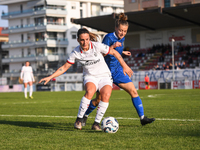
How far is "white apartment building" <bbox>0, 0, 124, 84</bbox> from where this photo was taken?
7344cm

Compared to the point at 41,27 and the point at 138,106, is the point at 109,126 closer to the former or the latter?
the point at 138,106

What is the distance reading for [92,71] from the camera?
6406mm

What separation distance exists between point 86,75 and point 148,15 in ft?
117

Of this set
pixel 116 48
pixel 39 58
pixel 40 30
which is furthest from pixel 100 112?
pixel 40 30

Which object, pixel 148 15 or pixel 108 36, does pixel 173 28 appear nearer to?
pixel 148 15

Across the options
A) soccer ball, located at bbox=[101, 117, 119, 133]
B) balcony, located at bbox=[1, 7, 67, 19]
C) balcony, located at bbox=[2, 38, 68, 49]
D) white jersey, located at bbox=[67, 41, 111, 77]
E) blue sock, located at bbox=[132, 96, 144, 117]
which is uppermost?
balcony, located at bbox=[1, 7, 67, 19]

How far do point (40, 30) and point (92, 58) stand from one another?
2718 inches

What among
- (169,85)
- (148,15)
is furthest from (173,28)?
(169,85)

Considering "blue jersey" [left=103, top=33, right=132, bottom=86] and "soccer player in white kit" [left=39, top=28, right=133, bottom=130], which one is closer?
"soccer player in white kit" [left=39, top=28, right=133, bottom=130]

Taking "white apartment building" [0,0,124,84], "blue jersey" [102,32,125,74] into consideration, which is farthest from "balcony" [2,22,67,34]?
"blue jersey" [102,32,125,74]

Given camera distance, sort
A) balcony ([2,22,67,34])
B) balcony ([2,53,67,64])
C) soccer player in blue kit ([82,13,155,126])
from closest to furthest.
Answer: soccer player in blue kit ([82,13,155,126])
balcony ([2,53,67,64])
balcony ([2,22,67,34])

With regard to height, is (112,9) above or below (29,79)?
above

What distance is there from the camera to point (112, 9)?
8425 centimetres

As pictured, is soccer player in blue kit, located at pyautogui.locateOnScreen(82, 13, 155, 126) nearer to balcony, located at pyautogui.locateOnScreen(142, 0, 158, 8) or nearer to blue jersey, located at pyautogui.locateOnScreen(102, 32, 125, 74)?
blue jersey, located at pyautogui.locateOnScreen(102, 32, 125, 74)
